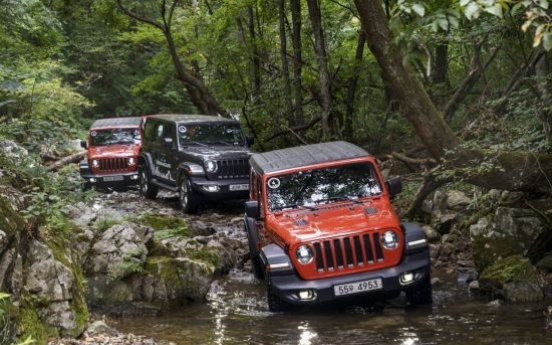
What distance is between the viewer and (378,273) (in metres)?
7.86

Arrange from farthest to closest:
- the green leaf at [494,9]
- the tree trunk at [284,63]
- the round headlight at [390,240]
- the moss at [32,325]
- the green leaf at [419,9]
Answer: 1. the tree trunk at [284,63]
2. the round headlight at [390,240]
3. the moss at [32,325]
4. the green leaf at [419,9]
5. the green leaf at [494,9]

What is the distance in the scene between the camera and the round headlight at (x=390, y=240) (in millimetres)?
8000

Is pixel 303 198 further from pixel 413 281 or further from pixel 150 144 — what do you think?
pixel 150 144

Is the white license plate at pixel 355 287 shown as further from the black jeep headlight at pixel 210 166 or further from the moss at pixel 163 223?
the black jeep headlight at pixel 210 166

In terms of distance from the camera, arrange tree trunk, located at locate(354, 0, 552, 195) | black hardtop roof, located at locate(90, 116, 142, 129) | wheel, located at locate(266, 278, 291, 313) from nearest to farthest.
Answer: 1. wheel, located at locate(266, 278, 291, 313)
2. tree trunk, located at locate(354, 0, 552, 195)
3. black hardtop roof, located at locate(90, 116, 142, 129)

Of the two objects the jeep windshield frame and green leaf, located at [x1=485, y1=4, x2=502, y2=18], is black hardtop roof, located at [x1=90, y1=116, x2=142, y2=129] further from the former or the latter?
green leaf, located at [x1=485, y1=4, x2=502, y2=18]

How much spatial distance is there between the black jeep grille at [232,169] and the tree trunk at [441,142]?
668cm

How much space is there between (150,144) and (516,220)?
10.1m

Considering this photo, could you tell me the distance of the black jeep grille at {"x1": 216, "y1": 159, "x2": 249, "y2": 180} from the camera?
14836 millimetres

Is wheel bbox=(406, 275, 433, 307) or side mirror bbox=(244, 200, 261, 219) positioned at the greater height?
side mirror bbox=(244, 200, 261, 219)

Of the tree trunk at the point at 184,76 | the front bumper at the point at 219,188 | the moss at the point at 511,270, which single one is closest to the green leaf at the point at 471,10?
the moss at the point at 511,270

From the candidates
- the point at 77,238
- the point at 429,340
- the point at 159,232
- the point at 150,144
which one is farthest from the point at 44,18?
the point at 429,340

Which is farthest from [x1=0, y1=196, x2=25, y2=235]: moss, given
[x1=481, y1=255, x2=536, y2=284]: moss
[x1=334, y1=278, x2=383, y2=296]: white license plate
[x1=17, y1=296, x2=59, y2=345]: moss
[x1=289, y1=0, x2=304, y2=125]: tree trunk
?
[x1=289, y1=0, x2=304, y2=125]: tree trunk

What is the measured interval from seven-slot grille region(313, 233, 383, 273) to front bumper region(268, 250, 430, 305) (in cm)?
13
